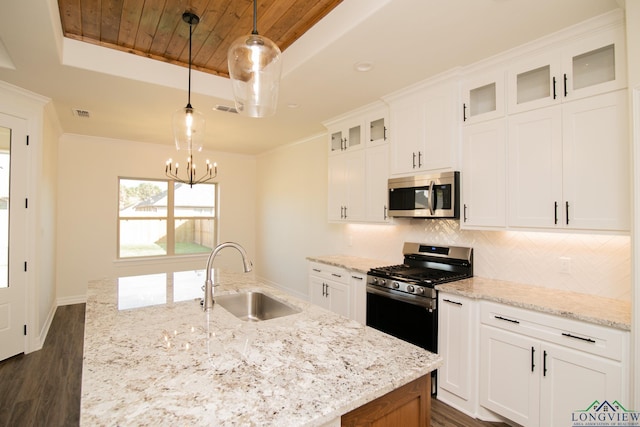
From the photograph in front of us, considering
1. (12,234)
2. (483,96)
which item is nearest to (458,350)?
(483,96)

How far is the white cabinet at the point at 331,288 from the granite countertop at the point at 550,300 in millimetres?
1193

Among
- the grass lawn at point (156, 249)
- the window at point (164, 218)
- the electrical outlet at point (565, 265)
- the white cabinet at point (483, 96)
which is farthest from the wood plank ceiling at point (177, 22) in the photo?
the grass lawn at point (156, 249)

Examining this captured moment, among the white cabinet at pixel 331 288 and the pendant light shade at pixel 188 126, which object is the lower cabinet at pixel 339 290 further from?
the pendant light shade at pixel 188 126

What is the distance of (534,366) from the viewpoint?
6.64 ft

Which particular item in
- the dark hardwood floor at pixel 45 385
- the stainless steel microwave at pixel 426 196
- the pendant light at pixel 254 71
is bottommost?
the dark hardwood floor at pixel 45 385

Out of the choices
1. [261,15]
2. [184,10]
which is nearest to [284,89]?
[261,15]

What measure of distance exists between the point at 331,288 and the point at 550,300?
211cm

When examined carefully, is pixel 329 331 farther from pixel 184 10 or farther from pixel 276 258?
pixel 276 258

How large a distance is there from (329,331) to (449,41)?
208 centimetres

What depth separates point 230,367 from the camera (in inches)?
47.8

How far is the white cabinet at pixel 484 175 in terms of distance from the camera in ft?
8.13

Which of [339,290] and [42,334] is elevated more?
[339,290]

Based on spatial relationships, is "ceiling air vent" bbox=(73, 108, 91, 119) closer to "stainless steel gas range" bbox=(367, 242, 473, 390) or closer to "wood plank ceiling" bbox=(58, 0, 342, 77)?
"wood plank ceiling" bbox=(58, 0, 342, 77)

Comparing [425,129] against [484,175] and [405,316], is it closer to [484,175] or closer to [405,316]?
[484,175]
